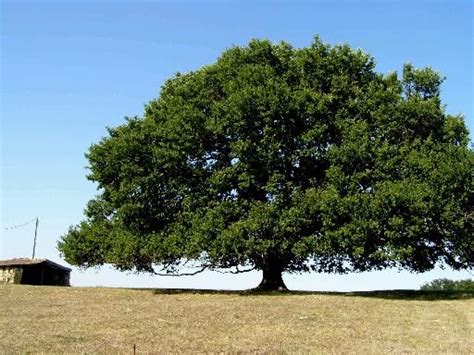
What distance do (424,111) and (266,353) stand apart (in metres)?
29.1

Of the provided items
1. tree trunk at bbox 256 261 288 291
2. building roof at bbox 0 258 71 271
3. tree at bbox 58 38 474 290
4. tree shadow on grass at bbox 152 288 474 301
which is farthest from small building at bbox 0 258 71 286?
tree trunk at bbox 256 261 288 291

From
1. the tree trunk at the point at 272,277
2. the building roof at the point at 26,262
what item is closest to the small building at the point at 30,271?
the building roof at the point at 26,262

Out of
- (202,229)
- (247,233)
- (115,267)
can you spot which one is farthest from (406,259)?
(115,267)

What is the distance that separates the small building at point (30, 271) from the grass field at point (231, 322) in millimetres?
19079

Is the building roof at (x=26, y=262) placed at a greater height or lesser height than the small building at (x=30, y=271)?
greater

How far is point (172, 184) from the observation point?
45.4 m

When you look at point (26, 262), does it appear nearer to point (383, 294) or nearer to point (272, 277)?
point (272, 277)

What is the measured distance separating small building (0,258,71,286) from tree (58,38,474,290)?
18771mm

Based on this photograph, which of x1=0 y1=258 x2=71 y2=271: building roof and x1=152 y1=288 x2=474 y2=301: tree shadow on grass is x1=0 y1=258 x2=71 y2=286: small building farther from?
x1=152 y1=288 x2=474 y2=301: tree shadow on grass

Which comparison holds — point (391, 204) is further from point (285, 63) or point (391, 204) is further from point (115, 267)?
point (115, 267)

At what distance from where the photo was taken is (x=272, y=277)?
1908 inches

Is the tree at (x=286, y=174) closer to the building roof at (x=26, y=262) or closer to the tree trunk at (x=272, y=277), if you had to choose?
the tree trunk at (x=272, y=277)

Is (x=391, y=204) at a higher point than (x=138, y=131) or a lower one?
lower

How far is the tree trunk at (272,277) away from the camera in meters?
48.2
